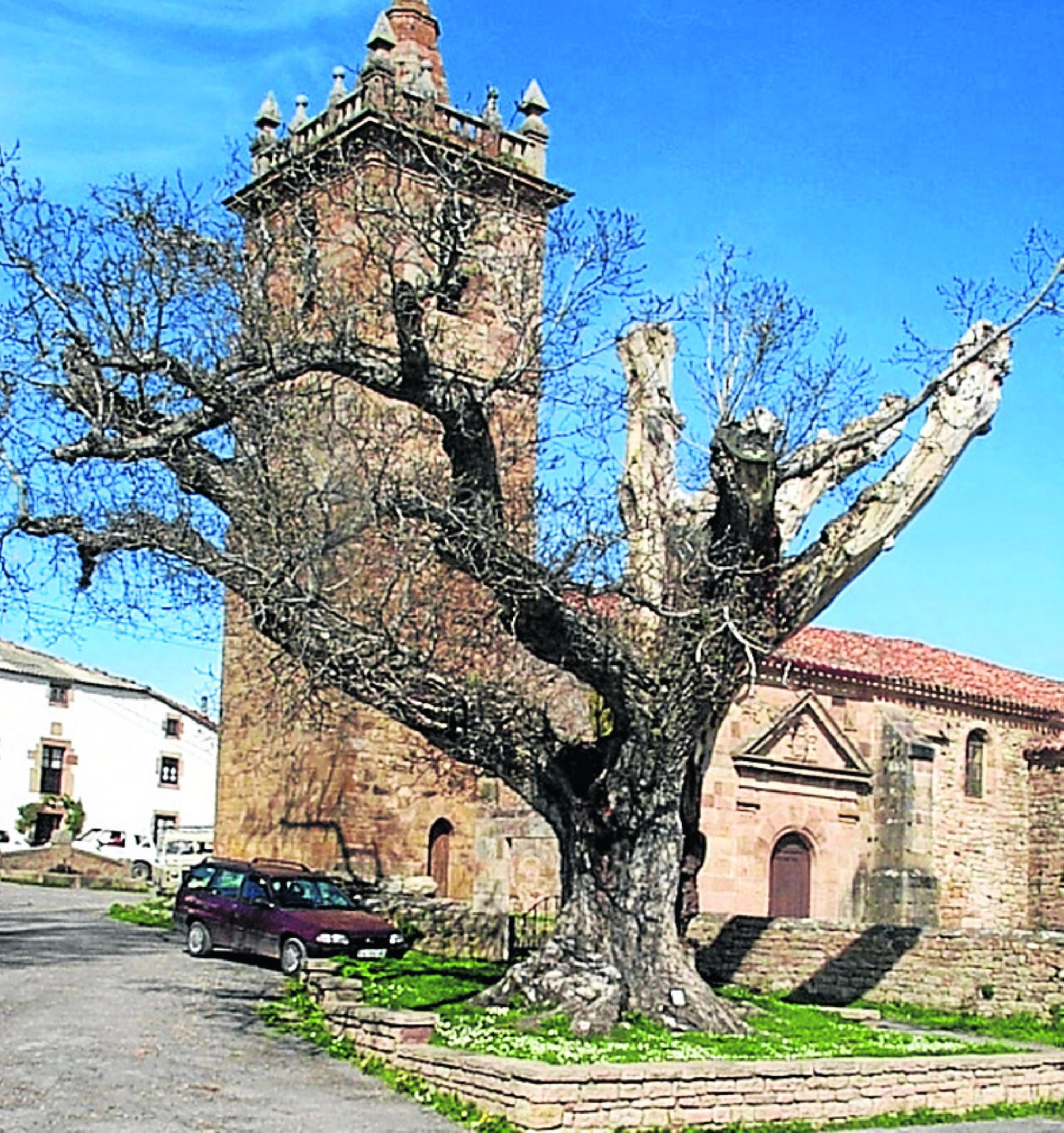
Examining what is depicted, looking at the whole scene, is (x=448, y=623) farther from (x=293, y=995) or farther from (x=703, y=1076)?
(x=703, y=1076)

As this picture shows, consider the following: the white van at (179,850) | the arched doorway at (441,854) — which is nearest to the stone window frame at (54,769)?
the white van at (179,850)

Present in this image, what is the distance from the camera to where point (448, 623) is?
642 inches

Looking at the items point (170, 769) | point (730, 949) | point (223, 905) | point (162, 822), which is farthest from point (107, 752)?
point (730, 949)

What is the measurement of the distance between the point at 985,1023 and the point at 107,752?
45577 millimetres

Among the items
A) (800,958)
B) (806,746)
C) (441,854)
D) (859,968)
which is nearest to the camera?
(859,968)

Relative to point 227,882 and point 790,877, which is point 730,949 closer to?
point 790,877

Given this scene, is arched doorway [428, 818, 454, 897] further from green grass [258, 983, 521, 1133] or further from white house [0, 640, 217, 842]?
white house [0, 640, 217, 842]

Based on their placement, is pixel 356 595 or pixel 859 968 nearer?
pixel 356 595

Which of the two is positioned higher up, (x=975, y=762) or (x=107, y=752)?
(x=975, y=762)

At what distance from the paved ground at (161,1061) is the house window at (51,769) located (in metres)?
37.8

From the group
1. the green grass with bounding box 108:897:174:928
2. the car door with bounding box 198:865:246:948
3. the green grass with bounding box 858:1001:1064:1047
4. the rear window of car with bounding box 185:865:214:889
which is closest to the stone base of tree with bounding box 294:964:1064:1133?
the green grass with bounding box 858:1001:1064:1047

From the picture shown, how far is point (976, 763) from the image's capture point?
104 feet

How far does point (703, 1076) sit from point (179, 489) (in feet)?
22.8

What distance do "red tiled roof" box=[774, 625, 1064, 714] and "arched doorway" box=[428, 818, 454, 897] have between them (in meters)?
6.95
